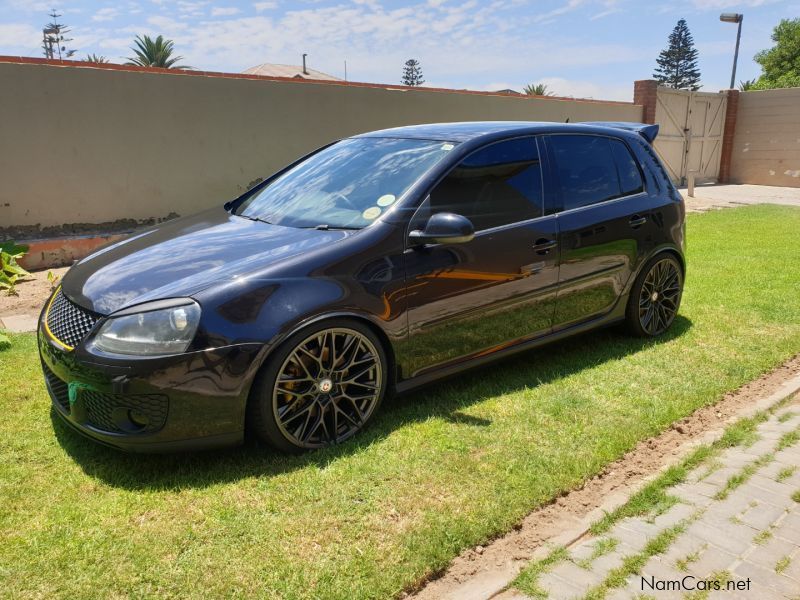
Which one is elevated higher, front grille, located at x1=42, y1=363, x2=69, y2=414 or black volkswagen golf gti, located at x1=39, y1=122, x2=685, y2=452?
black volkswagen golf gti, located at x1=39, y1=122, x2=685, y2=452

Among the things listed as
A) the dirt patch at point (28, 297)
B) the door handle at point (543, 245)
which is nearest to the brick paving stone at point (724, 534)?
the door handle at point (543, 245)

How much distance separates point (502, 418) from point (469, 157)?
153cm

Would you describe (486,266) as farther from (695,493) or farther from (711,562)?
(711,562)

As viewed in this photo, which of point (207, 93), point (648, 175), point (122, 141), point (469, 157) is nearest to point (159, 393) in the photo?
point (469, 157)

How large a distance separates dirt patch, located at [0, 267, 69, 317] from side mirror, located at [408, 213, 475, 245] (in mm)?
4131

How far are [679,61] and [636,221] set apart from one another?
89603 millimetres

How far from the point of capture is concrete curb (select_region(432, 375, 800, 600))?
2.33 meters

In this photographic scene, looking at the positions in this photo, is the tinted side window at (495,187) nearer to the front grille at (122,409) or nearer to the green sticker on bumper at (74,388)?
the front grille at (122,409)

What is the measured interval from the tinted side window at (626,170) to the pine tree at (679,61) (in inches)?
3417

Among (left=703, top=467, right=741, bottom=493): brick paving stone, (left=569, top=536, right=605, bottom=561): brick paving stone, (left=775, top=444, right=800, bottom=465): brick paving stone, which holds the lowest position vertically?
(left=569, top=536, right=605, bottom=561): brick paving stone

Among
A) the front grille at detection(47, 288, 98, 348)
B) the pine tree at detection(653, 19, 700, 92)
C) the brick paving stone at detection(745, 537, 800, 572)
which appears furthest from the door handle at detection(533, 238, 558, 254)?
the pine tree at detection(653, 19, 700, 92)

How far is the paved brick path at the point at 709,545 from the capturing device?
7.68 feet

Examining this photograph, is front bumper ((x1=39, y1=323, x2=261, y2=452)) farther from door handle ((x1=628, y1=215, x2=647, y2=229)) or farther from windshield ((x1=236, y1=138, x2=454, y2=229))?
door handle ((x1=628, y1=215, x2=647, y2=229))

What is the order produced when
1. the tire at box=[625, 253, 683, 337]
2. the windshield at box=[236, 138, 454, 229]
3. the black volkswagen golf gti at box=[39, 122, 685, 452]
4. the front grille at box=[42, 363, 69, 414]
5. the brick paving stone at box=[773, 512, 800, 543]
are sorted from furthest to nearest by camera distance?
the tire at box=[625, 253, 683, 337], the windshield at box=[236, 138, 454, 229], the front grille at box=[42, 363, 69, 414], the black volkswagen golf gti at box=[39, 122, 685, 452], the brick paving stone at box=[773, 512, 800, 543]
